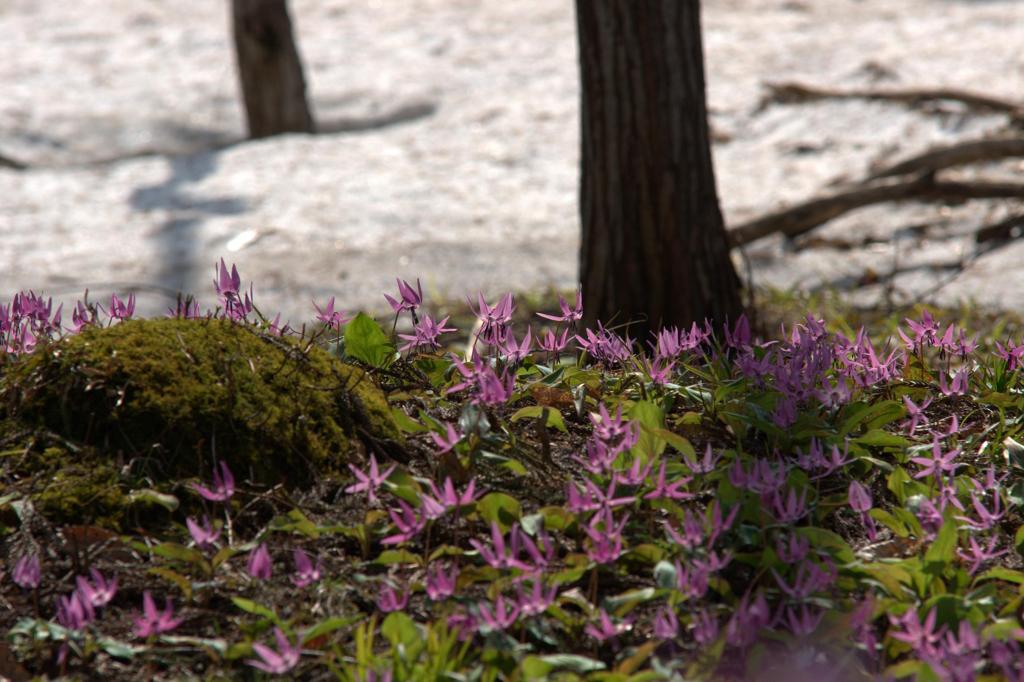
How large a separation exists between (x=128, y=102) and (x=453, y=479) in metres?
9.01

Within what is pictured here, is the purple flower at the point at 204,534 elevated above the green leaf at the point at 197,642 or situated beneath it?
elevated above

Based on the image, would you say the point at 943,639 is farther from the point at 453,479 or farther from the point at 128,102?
the point at 128,102

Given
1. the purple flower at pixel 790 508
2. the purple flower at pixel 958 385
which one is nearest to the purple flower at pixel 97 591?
the purple flower at pixel 790 508

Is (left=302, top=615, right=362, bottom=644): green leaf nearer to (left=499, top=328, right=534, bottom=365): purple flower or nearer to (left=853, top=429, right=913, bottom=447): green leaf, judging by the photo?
(left=499, top=328, right=534, bottom=365): purple flower

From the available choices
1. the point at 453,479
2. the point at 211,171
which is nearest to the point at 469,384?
the point at 453,479

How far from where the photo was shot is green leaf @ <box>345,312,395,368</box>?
275cm

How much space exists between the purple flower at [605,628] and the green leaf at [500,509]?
10.7 inches

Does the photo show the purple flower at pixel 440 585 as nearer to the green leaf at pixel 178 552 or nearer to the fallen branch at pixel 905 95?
the green leaf at pixel 178 552

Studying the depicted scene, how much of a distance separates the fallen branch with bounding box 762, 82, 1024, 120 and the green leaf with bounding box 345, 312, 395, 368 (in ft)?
18.9

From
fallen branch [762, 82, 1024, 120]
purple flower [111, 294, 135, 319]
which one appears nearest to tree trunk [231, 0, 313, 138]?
fallen branch [762, 82, 1024, 120]

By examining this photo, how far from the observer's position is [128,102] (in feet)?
34.5

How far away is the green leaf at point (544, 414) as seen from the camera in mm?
2383

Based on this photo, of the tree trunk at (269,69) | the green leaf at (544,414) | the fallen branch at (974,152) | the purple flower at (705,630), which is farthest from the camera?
the tree trunk at (269,69)

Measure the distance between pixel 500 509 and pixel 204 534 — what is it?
510 mm
